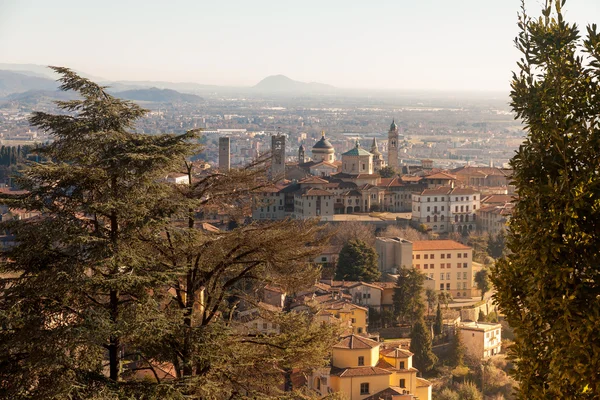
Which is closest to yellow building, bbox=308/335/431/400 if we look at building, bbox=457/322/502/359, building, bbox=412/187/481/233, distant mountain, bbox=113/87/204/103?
building, bbox=457/322/502/359

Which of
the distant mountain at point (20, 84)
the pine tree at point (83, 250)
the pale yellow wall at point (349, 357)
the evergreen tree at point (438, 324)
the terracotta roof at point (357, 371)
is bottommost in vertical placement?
the distant mountain at point (20, 84)

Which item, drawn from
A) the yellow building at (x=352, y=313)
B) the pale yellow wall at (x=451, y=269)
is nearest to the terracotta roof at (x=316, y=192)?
the pale yellow wall at (x=451, y=269)

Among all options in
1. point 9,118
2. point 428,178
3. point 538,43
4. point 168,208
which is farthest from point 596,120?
point 9,118

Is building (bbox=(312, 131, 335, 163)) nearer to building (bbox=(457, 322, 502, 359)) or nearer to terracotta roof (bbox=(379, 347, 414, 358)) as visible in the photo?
building (bbox=(457, 322, 502, 359))

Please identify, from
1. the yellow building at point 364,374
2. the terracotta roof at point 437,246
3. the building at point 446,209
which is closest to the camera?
the yellow building at point 364,374

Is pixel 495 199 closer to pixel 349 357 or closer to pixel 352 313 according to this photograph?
pixel 352 313

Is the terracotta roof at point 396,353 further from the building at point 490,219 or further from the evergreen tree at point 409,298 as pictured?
the building at point 490,219

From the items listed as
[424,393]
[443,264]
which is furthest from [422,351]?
[443,264]
